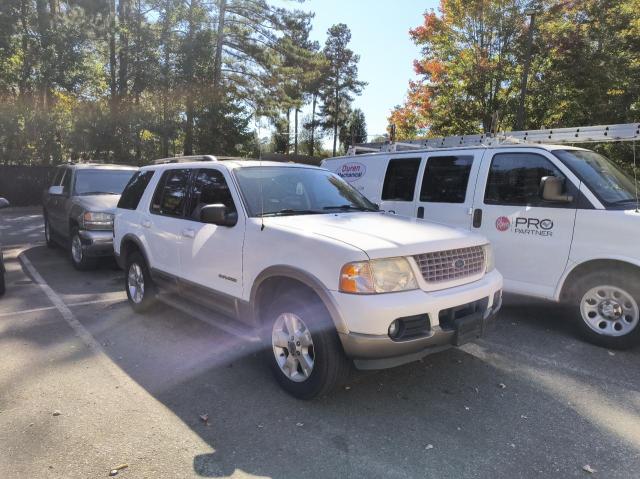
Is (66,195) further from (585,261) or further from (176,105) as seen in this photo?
(176,105)

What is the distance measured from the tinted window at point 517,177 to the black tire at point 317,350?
3.21 metres

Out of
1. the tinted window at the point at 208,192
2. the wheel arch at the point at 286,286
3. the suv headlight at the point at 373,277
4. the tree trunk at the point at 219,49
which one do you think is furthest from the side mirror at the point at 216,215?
the tree trunk at the point at 219,49

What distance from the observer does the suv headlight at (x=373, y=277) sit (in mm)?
3094

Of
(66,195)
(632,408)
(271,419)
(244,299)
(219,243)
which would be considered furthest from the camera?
(66,195)

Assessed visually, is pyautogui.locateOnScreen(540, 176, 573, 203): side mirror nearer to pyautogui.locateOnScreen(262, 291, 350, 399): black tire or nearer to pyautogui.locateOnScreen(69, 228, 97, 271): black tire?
pyautogui.locateOnScreen(262, 291, 350, 399): black tire

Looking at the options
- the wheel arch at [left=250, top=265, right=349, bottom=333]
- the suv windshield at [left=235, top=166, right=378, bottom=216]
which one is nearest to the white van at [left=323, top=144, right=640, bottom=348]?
the suv windshield at [left=235, top=166, right=378, bottom=216]

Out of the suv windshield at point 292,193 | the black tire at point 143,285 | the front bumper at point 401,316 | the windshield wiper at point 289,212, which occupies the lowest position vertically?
the black tire at point 143,285

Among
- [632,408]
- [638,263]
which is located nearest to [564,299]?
[638,263]

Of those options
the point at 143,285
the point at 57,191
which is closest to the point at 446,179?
the point at 143,285

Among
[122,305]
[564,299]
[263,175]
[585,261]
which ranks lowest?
[122,305]

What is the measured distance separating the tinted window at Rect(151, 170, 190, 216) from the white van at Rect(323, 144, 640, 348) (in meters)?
3.24

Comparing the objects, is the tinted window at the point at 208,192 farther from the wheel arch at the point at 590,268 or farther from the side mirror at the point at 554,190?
the wheel arch at the point at 590,268

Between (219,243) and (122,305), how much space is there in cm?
271

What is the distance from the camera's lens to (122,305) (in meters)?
6.12
